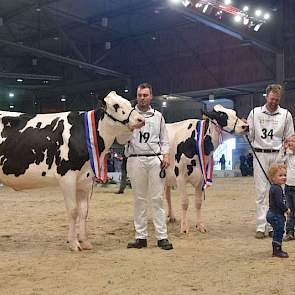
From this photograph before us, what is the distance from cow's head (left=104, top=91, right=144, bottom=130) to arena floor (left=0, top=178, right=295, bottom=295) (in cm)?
138

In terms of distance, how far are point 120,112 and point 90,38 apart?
18.6m

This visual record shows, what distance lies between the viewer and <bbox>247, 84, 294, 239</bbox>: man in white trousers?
19.7 ft

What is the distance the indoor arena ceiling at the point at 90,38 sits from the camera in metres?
17.8

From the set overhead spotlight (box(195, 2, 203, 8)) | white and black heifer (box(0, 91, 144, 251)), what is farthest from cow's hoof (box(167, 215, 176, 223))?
overhead spotlight (box(195, 2, 203, 8))

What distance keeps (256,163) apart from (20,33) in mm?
17572

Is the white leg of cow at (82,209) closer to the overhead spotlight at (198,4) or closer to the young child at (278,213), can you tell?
the young child at (278,213)

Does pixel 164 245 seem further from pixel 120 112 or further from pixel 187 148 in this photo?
pixel 187 148

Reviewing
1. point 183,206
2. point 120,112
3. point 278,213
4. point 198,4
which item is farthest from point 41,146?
point 198,4

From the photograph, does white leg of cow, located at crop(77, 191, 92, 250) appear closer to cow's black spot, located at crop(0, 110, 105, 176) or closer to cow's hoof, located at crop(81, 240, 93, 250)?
cow's hoof, located at crop(81, 240, 93, 250)

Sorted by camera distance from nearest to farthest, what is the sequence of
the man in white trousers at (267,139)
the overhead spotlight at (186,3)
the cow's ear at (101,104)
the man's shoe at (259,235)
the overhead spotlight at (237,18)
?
the cow's ear at (101,104), the man's shoe at (259,235), the man in white trousers at (267,139), the overhead spotlight at (186,3), the overhead spotlight at (237,18)

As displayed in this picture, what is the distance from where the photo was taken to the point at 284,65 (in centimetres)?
1955

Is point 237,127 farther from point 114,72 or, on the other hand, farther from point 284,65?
point 114,72

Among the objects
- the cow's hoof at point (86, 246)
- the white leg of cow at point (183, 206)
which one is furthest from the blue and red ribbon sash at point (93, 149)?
the white leg of cow at point (183, 206)

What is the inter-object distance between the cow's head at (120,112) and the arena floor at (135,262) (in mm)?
1381
